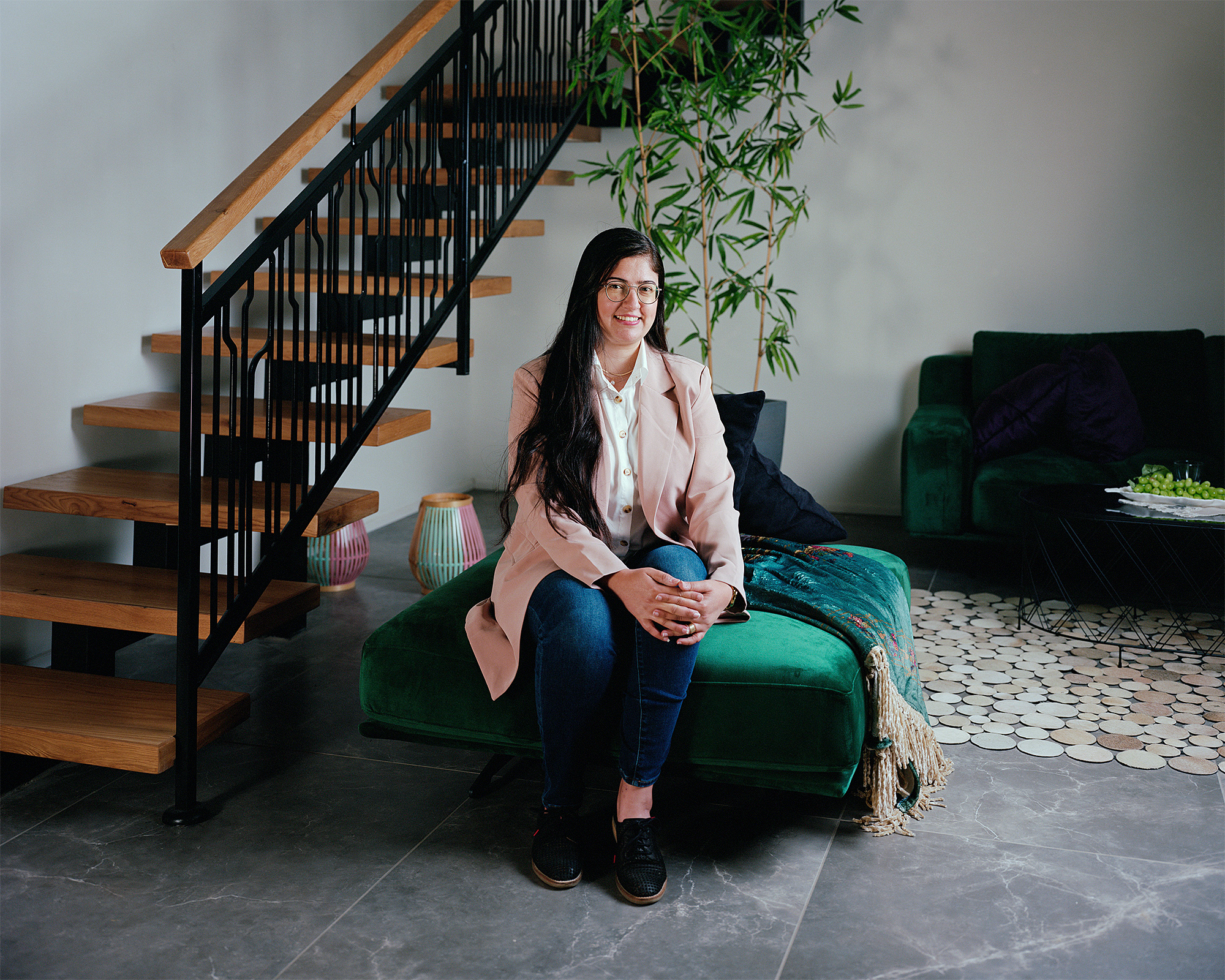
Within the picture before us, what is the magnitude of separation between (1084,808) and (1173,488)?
1.36m

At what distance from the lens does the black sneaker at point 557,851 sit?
206 cm

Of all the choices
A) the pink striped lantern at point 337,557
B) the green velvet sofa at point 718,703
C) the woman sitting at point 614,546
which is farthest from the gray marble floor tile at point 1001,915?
the pink striped lantern at point 337,557

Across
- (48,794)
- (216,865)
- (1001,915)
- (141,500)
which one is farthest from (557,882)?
(141,500)

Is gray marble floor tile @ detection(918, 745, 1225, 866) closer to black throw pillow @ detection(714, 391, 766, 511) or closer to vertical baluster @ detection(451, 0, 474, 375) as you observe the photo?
black throw pillow @ detection(714, 391, 766, 511)

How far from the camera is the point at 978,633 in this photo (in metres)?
3.53

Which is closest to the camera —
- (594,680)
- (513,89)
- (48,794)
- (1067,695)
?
(594,680)

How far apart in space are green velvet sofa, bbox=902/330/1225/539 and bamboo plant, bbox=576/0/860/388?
73 cm

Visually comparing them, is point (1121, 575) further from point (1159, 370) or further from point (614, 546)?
point (614, 546)

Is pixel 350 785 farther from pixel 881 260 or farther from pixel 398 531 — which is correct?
pixel 881 260

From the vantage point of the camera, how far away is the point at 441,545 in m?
3.83

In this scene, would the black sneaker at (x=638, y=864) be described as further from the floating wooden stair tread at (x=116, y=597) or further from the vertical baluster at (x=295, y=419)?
the vertical baluster at (x=295, y=419)

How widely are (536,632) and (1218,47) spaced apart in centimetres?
417

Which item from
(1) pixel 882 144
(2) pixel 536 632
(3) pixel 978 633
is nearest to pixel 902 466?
(3) pixel 978 633

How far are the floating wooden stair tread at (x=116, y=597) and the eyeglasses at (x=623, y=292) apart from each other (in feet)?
3.65
